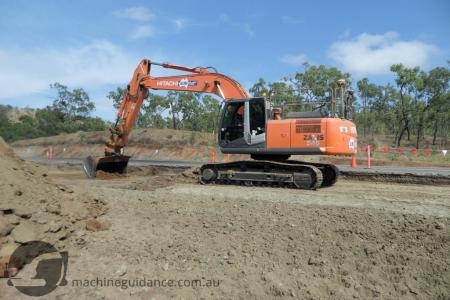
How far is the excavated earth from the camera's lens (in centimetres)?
537

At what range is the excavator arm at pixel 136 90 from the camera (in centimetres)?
1383

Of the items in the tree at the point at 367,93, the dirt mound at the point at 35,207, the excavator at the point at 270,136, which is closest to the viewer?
the dirt mound at the point at 35,207

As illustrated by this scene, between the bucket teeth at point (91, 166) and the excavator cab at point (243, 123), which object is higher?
the excavator cab at point (243, 123)

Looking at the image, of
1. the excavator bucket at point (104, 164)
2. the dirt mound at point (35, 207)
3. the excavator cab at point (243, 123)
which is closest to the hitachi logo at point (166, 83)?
the excavator cab at point (243, 123)

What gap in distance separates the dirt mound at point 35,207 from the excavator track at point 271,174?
17.0 feet

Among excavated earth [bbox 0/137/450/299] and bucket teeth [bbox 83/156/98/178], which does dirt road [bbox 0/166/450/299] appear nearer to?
excavated earth [bbox 0/137/450/299]

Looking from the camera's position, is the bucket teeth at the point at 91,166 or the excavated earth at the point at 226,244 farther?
the bucket teeth at the point at 91,166

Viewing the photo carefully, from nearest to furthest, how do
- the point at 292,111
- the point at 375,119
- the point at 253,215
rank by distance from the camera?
the point at 253,215 < the point at 292,111 < the point at 375,119

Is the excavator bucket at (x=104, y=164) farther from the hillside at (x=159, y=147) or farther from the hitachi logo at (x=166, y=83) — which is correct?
the hillside at (x=159, y=147)

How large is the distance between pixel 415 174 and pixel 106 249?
40.0 ft

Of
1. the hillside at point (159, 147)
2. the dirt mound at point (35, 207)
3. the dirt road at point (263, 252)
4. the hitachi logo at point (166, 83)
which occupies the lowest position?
the dirt road at point (263, 252)

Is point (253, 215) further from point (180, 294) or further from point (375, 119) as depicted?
point (375, 119)

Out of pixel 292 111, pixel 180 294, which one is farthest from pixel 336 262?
pixel 292 111

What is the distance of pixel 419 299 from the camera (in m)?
5.13
